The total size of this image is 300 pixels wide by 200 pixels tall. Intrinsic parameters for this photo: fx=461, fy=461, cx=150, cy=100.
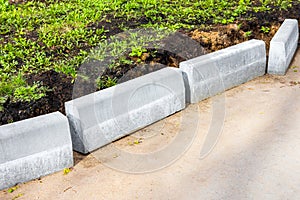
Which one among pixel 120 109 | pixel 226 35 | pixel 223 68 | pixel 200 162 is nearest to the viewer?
pixel 200 162

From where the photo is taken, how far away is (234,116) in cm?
499

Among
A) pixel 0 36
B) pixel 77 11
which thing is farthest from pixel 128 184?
pixel 77 11

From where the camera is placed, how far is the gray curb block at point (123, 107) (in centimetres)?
418

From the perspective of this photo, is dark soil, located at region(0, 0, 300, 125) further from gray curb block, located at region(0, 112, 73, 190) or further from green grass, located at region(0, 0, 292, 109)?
gray curb block, located at region(0, 112, 73, 190)

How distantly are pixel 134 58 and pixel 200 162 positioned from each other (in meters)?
1.83

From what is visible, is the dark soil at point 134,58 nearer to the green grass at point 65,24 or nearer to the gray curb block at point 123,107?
the green grass at point 65,24

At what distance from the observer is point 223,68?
5449 mm

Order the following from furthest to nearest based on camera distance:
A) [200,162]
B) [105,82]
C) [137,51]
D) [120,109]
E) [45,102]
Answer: [137,51]
[105,82]
[45,102]
[120,109]
[200,162]

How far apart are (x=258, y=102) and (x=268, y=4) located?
3345mm

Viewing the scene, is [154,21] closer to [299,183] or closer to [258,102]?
[258,102]

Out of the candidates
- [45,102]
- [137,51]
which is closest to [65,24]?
[137,51]

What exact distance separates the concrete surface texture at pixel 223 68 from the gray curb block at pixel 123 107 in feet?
0.75

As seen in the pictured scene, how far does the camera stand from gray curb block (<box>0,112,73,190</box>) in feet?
12.2

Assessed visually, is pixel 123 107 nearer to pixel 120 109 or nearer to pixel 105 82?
pixel 120 109
